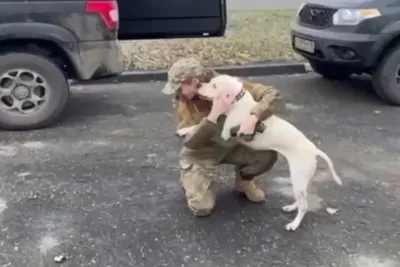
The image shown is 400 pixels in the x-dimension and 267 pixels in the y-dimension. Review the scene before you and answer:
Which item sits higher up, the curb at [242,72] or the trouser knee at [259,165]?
the trouser knee at [259,165]

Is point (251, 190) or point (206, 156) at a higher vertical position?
point (206, 156)

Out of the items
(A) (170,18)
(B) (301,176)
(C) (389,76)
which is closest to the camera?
(B) (301,176)

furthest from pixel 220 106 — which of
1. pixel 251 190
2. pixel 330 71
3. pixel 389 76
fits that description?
pixel 330 71

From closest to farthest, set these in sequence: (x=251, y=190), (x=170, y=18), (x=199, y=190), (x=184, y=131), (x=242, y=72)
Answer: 1. (x=184, y=131)
2. (x=199, y=190)
3. (x=251, y=190)
4. (x=170, y=18)
5. (x=242, y=72)

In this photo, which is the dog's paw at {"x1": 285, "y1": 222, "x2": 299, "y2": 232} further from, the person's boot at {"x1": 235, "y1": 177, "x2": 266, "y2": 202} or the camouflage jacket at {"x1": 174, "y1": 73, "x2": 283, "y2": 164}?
the camouflage jacket at {"x1": 174, "y1": 73, "x2": 283, "y2": 164}

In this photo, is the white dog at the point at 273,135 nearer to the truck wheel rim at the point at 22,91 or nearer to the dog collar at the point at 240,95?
the dog collar at the point at 240,95

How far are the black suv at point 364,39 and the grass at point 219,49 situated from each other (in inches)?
68.7

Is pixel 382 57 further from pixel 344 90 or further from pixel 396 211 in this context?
pixel 396 211

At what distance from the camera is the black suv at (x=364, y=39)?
7125mm

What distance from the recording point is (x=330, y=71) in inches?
325

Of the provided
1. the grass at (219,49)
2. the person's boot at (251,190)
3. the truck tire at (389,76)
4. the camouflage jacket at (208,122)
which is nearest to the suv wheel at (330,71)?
the truck tire at (389,76)

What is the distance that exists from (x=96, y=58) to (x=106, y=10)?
0.42m

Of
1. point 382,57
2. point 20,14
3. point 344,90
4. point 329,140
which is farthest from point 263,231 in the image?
point 344,90

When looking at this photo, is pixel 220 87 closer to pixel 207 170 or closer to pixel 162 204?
pixel 207 170
